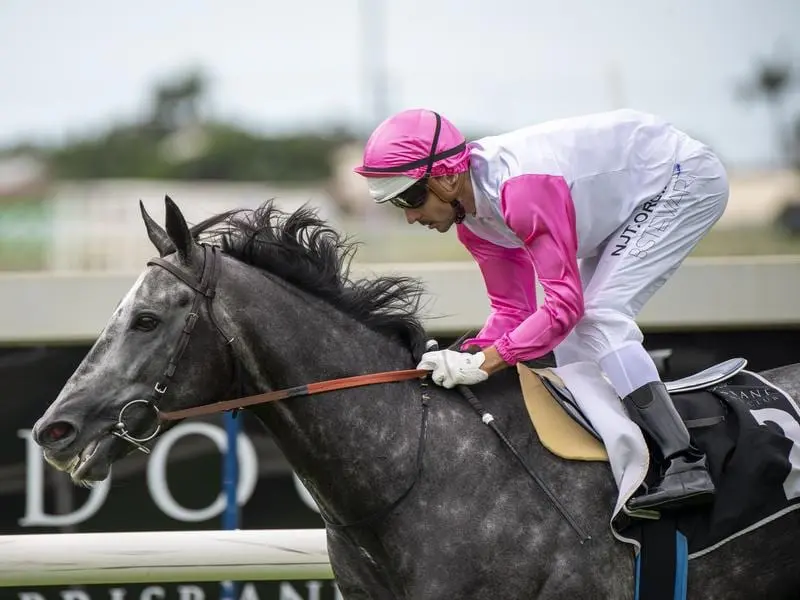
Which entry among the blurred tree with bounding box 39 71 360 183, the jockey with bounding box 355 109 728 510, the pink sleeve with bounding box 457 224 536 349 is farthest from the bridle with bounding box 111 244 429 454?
the blurred tree with bounding box 39 71 360 183

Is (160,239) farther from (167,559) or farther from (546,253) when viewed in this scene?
(167,559)

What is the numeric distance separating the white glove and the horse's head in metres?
0.51

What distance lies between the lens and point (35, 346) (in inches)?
197

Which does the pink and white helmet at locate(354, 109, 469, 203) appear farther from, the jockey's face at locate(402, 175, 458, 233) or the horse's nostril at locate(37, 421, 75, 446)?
the horse's nostril at locate(37, 421, 75, 446)

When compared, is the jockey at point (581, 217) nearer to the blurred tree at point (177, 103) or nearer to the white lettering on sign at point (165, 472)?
the white lettering on sign at point (165, 472)

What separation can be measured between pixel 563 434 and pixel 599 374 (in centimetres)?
23

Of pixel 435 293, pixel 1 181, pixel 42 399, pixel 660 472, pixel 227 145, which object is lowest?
pixel 227 145

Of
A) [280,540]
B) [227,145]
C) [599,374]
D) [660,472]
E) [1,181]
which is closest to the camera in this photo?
[660,472]

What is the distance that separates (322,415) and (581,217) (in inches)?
33.3

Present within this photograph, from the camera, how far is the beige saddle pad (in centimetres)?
288

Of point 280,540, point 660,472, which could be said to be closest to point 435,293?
point 280,540

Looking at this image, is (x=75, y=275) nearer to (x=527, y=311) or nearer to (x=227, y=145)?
(x=527, y=311)

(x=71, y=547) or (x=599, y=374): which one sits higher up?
(x=599, y=374)

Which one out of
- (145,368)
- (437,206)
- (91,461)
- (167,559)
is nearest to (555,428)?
(437,206)
